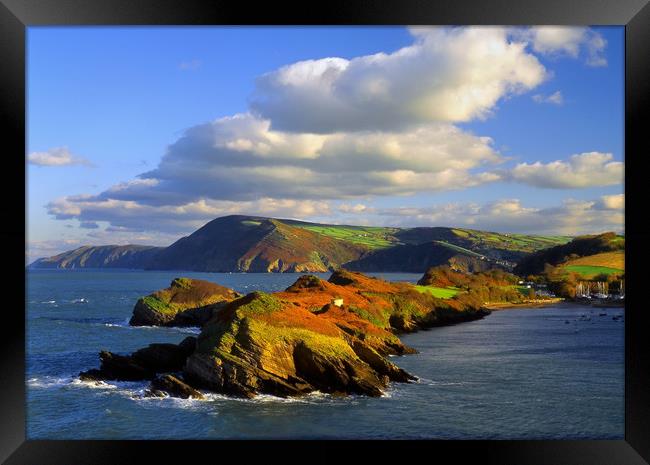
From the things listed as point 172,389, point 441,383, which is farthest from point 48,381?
point 441,383

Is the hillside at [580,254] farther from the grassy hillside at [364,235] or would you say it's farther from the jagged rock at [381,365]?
the jagged rock at [381,365]

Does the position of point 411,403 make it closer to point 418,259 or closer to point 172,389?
point 172,389

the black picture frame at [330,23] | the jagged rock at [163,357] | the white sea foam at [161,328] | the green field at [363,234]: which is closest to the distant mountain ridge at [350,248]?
the green field at [363,234]

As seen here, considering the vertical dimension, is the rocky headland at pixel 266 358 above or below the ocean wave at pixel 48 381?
above

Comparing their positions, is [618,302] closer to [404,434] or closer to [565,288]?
[565,288]

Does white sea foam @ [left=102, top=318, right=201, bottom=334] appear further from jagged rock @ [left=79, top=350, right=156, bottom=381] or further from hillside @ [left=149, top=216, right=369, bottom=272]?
jagged rock @ [left=79, top=350, right=156, bottom=381]

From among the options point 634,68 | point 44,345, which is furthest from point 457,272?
point 634,68

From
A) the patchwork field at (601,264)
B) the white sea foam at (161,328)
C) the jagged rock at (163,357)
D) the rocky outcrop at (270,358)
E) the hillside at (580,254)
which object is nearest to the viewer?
the rocky outcrop at (270,358)
